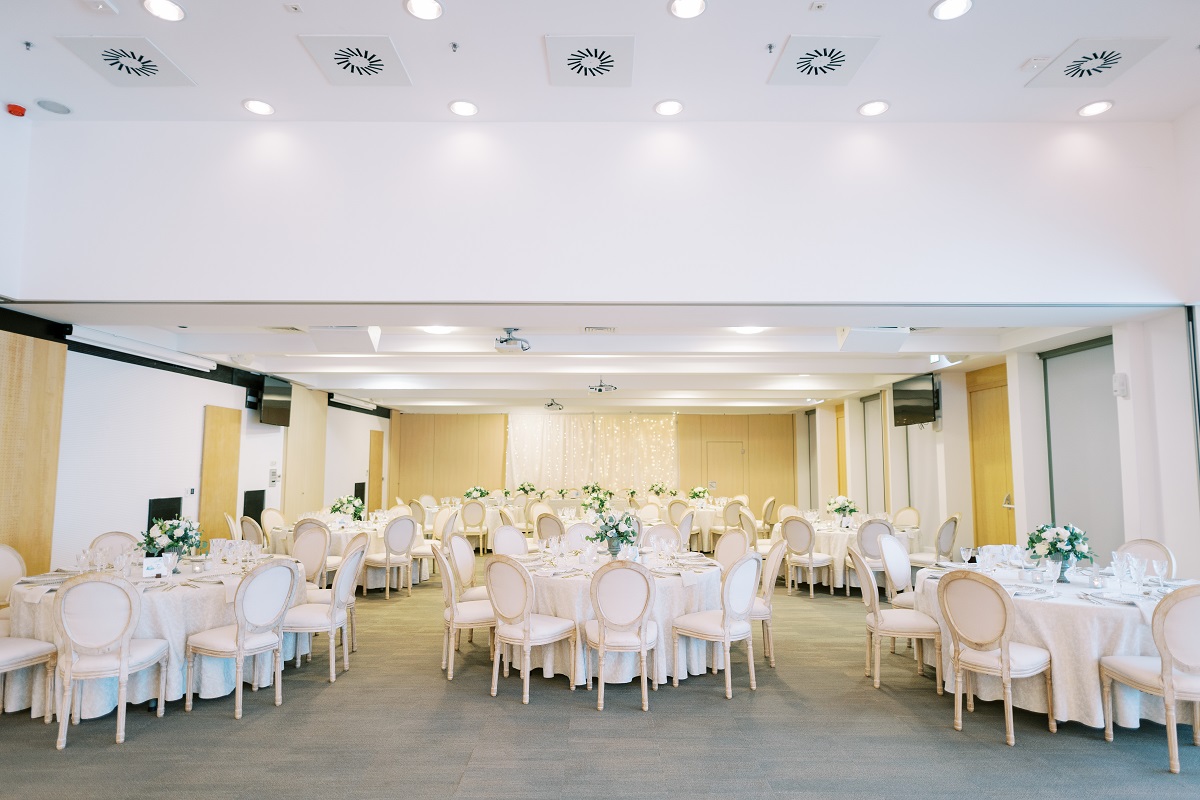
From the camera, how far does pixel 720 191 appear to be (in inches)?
205

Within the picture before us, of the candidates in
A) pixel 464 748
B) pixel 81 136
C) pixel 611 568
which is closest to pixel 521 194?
pixel 611 568

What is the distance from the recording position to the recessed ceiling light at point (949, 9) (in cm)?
366

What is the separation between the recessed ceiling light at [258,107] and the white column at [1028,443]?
777 centimetres

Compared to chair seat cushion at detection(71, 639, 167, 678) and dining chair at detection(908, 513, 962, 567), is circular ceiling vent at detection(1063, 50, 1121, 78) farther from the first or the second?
chair seat cushion at detection(71, 639, 167, 678)

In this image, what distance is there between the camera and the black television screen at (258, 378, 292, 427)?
10129 millimetres

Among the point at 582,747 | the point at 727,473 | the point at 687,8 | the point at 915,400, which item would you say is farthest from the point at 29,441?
the point at 727,473

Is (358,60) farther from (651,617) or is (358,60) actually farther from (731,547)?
(731,547)

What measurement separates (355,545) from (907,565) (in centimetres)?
500

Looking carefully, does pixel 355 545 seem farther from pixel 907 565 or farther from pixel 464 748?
pixel 907 565

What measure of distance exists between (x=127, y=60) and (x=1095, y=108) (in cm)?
671

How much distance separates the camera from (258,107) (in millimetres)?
4961

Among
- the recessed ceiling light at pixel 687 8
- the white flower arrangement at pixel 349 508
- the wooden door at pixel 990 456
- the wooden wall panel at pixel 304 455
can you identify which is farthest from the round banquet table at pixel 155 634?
the wooden door at pixel 990 456

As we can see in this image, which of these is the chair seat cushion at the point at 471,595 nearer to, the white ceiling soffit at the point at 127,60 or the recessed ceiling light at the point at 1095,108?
the white ceiling soffit at the point at 127,60

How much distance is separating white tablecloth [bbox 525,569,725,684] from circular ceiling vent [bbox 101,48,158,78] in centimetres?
446
